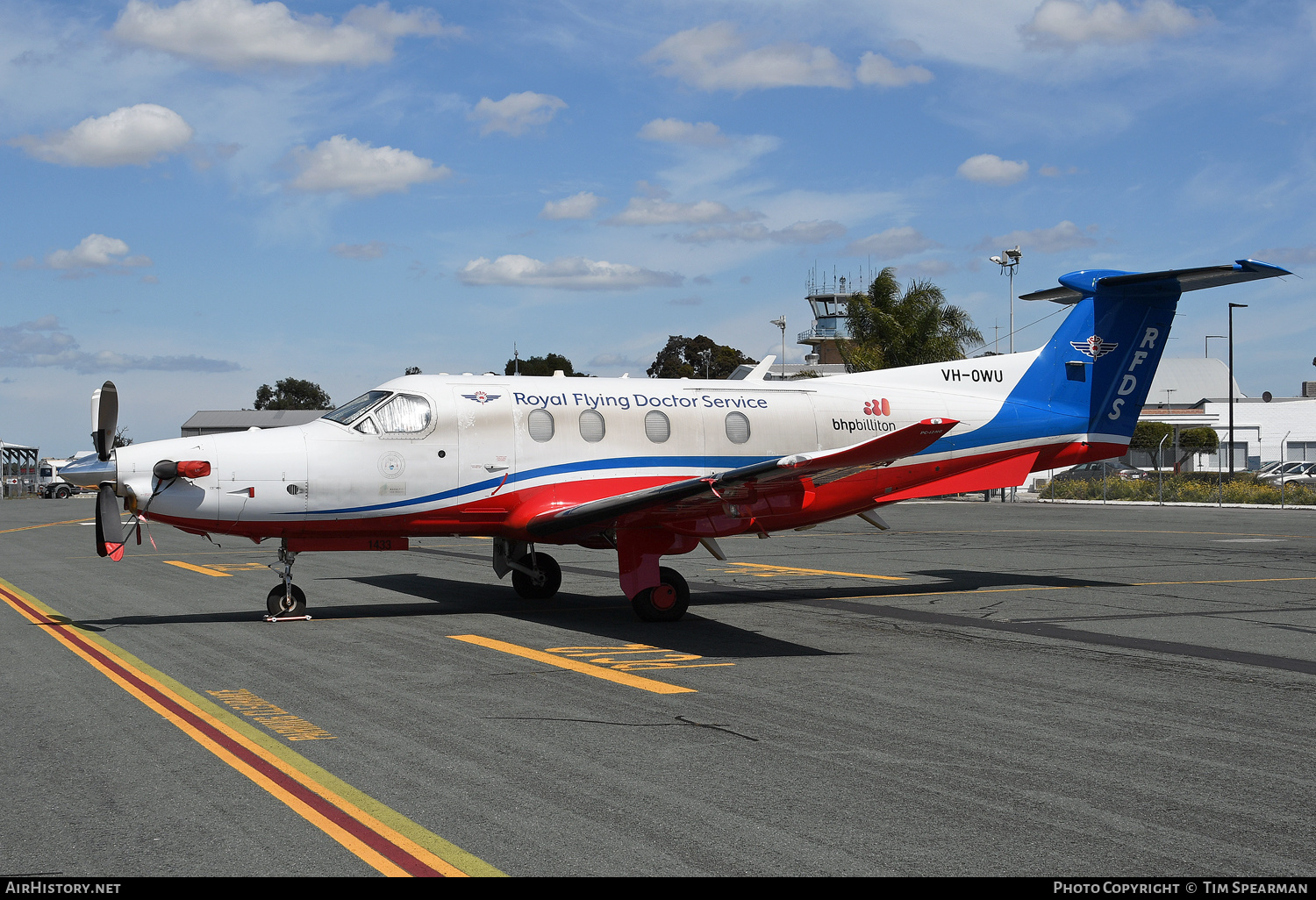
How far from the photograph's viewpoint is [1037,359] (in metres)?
18.0

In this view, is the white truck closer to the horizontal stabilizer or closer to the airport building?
the airport building

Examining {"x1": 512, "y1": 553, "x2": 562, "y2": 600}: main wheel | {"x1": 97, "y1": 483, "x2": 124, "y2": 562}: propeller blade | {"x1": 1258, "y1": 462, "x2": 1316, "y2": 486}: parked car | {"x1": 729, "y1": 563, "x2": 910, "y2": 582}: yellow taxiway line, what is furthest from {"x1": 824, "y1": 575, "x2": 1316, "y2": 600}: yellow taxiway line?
{"x1": 1258, "y1": 462, "x2": 1316, "y2": 486}: parked car

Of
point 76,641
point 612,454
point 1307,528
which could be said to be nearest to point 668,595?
point 612,454

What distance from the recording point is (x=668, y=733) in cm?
812

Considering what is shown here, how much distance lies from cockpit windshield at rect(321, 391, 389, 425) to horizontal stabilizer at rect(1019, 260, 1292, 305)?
35.8ft

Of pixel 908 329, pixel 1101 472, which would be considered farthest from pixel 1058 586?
pixel 1101 472

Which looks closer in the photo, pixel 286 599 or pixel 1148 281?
pixel 286 599

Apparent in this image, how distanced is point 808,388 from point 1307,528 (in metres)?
21.8

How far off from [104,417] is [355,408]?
303cm

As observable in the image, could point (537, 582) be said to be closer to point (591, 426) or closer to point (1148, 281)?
point (591, 426)

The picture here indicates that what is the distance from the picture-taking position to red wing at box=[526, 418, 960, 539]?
37.6 feet
